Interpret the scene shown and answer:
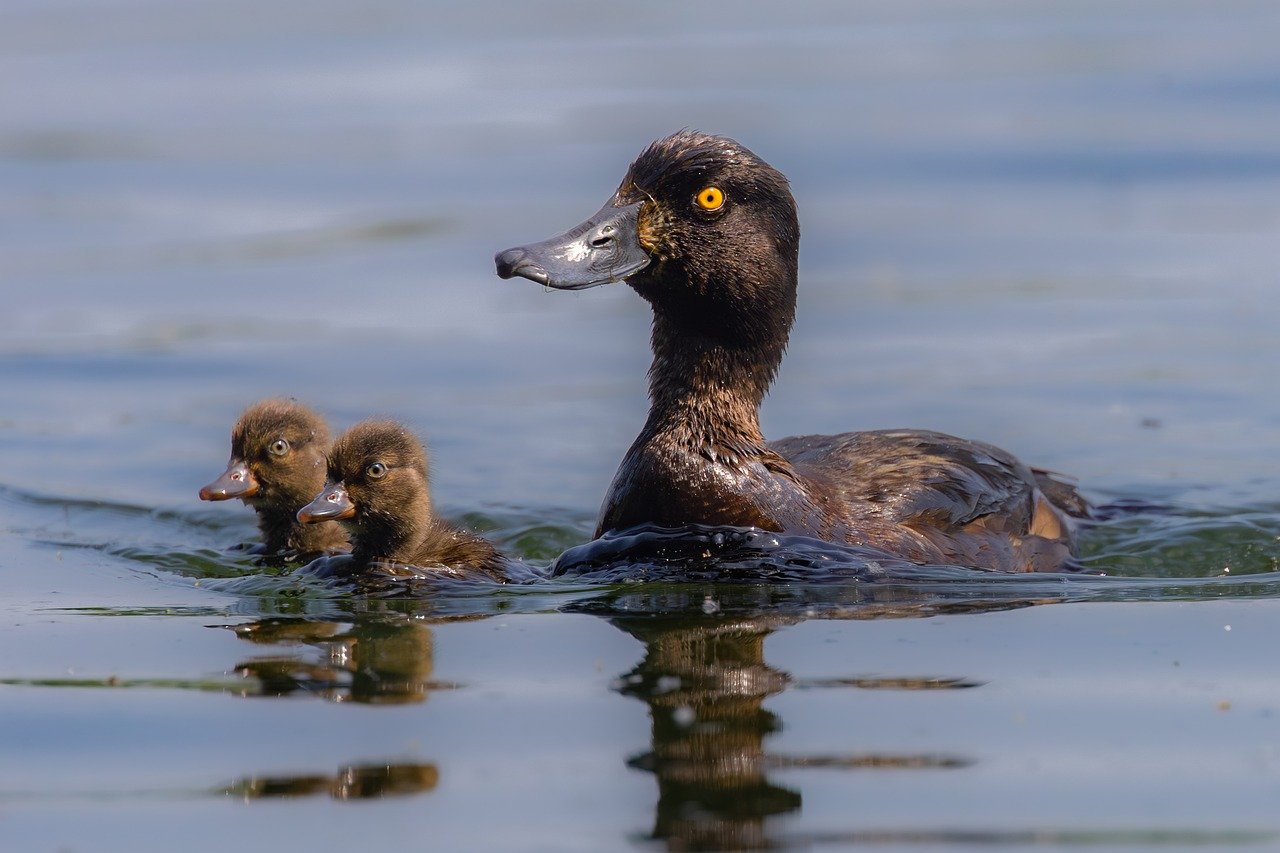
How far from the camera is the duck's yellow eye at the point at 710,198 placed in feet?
25.9

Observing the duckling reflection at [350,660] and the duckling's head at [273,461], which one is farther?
the duckling's head at [273,461]

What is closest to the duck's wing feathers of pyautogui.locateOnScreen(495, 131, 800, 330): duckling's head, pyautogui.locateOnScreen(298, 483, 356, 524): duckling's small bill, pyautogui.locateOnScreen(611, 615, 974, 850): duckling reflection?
pyautogui.locateOnScreen(495, 131, 800, 330): duckling's head

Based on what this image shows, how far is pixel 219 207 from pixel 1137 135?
7.48 m

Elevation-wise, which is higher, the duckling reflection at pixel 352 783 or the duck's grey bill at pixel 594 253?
the duck's grey bill at pixel 594 253

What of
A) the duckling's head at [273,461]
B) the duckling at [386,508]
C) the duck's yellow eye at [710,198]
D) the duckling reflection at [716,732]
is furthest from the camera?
the duckling's head at [273,461]

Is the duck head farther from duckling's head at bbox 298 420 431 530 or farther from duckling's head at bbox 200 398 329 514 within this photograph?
duckling's head at bbox 200 398 329 514

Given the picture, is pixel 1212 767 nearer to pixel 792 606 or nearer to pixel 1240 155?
pixel 792 606

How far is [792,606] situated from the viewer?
23.1ft

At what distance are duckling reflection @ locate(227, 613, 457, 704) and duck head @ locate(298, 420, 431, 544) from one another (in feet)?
3.25

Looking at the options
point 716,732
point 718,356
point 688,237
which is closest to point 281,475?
point 718,356

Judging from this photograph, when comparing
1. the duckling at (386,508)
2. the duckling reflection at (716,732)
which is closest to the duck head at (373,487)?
the duckling at (386,508)

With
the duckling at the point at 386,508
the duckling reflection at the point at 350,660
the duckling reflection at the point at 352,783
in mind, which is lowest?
the duckling reflection at the point at 352,783

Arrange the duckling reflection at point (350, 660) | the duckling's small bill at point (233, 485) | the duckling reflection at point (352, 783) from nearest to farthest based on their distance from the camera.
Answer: the duckling reflection at point (352, 783)
the duckling reflection at point (350, 660)
the duckling's small bill at point (233, 485)

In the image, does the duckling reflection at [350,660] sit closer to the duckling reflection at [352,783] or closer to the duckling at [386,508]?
the duckling reflection at [352,783]
